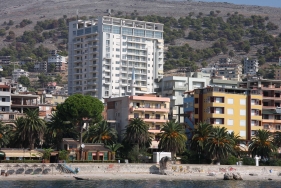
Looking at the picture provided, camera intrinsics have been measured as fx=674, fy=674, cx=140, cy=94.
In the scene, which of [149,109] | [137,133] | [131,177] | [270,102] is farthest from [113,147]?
[270,102]

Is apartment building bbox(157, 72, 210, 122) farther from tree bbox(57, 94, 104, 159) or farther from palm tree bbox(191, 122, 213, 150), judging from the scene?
tree bbox(57, 94, 104, 159)

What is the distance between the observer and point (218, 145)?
374 feet

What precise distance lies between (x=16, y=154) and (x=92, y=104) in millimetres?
16282

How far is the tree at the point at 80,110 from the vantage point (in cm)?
11738

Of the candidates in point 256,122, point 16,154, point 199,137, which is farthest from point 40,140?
point 256,122

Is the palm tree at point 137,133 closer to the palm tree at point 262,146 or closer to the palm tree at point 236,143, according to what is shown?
the palm tree at point 236,143

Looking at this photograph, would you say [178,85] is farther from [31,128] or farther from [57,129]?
[31,128]

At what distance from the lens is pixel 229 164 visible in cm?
11725

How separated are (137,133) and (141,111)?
14257 mm

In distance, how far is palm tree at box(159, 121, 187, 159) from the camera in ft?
376

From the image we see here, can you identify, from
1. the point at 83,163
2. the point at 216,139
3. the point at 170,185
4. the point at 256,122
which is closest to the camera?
the point at 170,185

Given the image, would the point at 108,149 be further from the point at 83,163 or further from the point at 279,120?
the point at 279,120

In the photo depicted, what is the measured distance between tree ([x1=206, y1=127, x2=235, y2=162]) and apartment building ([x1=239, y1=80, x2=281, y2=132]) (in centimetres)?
2333

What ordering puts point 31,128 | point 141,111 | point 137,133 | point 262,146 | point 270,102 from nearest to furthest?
1. point 31,128
2. point 137,133
3. point 262,146
4. point 141,111
5. point 270,102
